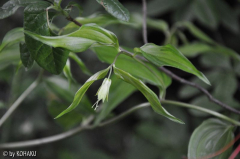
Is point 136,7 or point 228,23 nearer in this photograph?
point 228,23

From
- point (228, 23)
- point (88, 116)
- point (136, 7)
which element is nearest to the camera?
point (88, 116)

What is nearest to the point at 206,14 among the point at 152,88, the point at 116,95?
the point at 152,88

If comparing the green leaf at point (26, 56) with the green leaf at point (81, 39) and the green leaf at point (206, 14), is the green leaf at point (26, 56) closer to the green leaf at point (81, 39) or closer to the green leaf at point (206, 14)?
the green leaf at point (81, 39)

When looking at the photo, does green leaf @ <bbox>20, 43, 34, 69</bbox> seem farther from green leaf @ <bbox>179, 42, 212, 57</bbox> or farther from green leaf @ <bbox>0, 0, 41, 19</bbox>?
green leaf @ <bbox>179, 42, 212, 57</bbox>

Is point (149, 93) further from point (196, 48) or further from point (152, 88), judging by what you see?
point (152, 88)

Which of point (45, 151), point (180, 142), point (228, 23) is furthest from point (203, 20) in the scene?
point (45, 151)

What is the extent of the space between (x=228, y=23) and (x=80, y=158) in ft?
2.44

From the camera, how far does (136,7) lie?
0.98 meters

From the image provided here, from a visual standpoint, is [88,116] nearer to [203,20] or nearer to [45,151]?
[203,20]

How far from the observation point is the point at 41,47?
339mm

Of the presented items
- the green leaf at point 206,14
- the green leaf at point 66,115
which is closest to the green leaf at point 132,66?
the green leaf at point 66,115

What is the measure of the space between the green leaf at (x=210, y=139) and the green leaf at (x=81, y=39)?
0.22 m

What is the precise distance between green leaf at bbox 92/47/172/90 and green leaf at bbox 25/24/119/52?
161 mm

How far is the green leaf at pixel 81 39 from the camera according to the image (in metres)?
0.30
